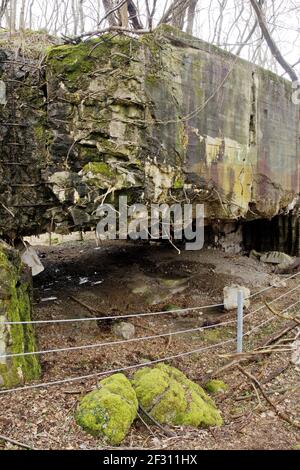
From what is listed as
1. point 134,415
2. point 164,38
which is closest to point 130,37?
point 164,38

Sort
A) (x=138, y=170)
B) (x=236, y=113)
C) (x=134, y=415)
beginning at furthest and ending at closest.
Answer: (x=236, y=113), (x=138, y=170), (x=134, y=415)

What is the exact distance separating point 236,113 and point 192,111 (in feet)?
3.56

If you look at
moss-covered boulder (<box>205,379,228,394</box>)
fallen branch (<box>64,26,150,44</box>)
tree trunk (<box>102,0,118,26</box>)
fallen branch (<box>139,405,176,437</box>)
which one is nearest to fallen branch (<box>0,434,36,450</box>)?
fallen branch (<box>139,405,176,437</box>)

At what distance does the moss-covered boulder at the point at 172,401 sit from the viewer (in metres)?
3.46

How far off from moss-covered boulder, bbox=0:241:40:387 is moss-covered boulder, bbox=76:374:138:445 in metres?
0.73

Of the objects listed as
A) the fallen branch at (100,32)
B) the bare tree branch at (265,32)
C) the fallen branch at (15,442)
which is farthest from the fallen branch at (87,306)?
the bare tree branch at (265,32)

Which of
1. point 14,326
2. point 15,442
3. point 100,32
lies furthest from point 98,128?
point 15,442

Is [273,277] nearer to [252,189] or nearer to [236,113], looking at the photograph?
[252,189]

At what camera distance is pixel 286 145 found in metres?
7.80

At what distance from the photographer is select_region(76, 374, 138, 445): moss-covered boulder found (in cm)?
312

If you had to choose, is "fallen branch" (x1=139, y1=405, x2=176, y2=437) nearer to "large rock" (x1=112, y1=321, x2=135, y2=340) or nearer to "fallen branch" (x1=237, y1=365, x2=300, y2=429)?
"fallen branch" (x1=237, y1=365, x2=300, y2=429)
